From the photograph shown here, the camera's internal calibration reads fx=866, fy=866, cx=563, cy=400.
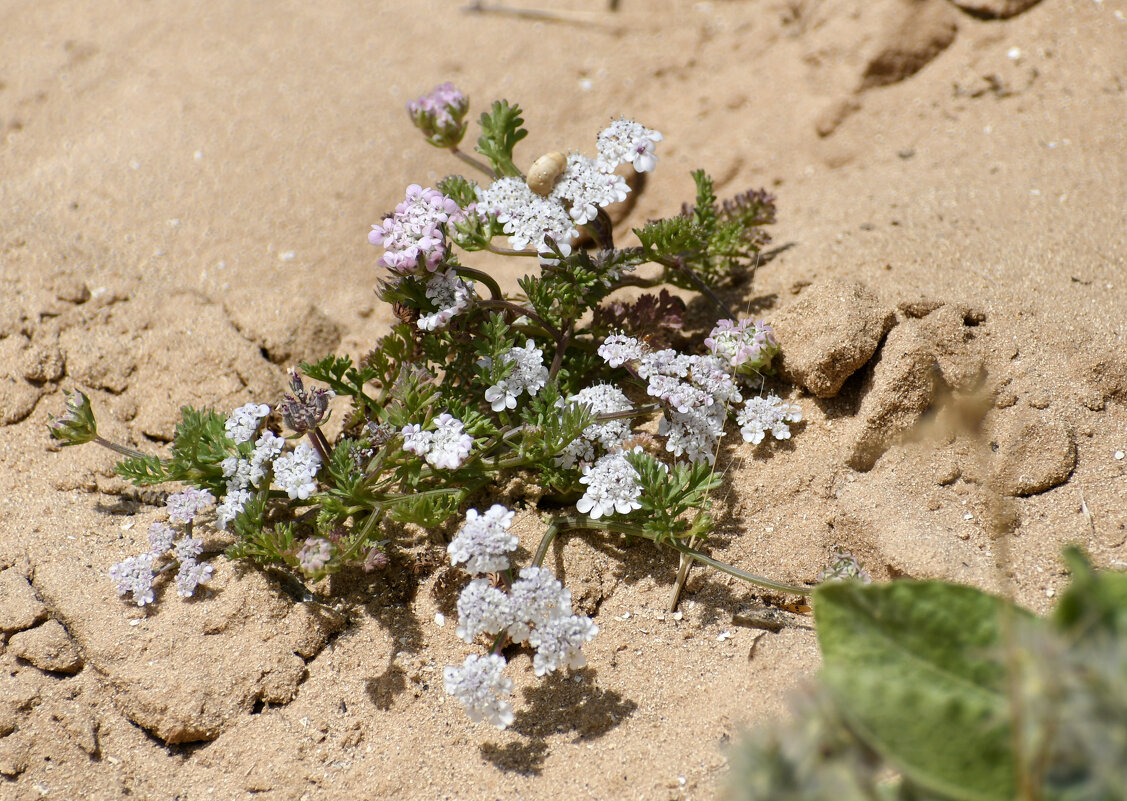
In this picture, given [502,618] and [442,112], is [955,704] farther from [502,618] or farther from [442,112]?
[442,112]

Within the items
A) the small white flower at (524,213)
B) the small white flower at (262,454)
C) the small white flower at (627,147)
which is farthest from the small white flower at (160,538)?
the small white flower at (627,147)

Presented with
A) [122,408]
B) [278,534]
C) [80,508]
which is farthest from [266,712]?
[122,408]

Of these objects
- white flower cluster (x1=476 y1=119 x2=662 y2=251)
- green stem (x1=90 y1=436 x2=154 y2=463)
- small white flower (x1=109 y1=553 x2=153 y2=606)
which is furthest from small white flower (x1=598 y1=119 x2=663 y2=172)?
small white flower (x1=109 y1=553 x2=153 y2=606)

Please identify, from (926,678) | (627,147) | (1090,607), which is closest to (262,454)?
(627,147)

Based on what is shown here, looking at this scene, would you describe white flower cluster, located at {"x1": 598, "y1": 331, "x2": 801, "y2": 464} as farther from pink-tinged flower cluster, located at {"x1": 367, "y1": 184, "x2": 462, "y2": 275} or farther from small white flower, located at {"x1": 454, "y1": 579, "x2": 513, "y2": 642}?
small white flower, located at {"x1": 454, "y1": 579, "x2": 513, "y2": 642}

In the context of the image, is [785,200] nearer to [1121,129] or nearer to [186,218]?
[1121,129]
